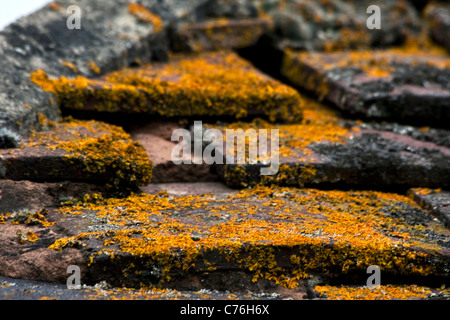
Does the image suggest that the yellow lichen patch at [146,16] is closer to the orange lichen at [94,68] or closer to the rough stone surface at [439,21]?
→ the orange lichen at [94,68]

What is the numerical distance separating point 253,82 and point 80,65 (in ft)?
2.64

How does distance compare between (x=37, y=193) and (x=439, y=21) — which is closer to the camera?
(x=37, y=193)

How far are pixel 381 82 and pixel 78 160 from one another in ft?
5.14

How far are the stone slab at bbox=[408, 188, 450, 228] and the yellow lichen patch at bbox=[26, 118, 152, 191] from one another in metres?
1.04

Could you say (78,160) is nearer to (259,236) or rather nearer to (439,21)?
(259,236)

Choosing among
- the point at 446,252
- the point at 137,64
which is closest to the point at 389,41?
the point at 137,64

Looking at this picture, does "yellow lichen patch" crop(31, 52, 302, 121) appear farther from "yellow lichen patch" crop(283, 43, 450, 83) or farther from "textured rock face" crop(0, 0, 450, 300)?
"yellow lichen patch" crop(283, 43, 450, 83)

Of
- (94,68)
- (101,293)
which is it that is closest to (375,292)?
(101,293)

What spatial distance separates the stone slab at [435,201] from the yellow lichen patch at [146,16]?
61.6 inches

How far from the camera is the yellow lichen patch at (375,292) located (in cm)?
135

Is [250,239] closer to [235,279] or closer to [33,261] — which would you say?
[235,279]

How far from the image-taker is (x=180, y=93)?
81.5 inches

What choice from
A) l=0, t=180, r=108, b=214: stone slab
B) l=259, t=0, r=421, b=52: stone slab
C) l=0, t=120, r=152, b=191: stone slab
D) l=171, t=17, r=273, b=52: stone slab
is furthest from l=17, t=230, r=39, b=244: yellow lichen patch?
l=259, t=0, r=421, b=52: stone slab

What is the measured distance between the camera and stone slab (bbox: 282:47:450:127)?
228 cm
